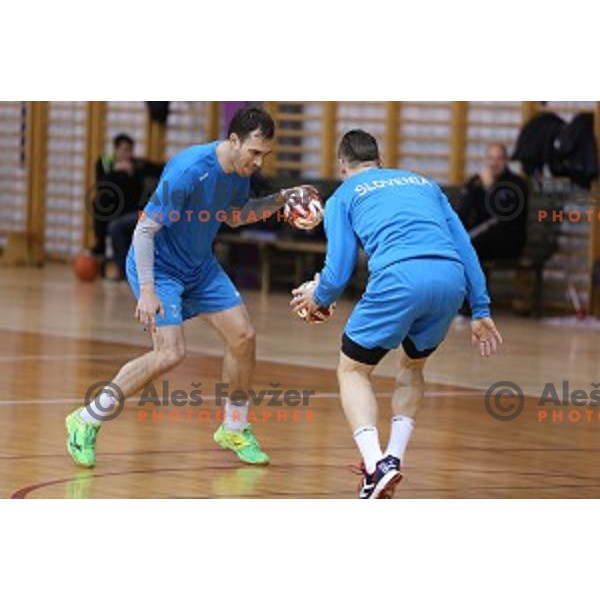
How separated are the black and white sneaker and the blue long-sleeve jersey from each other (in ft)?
2.44

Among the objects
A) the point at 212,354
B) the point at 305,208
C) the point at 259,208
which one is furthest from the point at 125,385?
the point at 212,354

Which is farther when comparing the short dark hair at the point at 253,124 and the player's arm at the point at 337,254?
the short dark hair at the point at 253,124

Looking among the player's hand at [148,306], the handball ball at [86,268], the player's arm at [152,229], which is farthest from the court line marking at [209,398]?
the handball ball at [86,268]

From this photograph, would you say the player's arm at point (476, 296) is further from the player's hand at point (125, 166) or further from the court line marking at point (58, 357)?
the player's hand at point (125, 166)

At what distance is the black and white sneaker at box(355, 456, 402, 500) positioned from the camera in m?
7.71

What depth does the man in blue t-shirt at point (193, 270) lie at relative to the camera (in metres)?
8.73

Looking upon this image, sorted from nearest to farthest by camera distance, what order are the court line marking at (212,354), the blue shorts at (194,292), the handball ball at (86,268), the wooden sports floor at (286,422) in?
1. the wooden sports floor at (286,422)
2. the blue shorts at (194,292)
3. the court line marking at (212,354)
4. the handball ball at (86,268)

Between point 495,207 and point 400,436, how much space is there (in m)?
9.73

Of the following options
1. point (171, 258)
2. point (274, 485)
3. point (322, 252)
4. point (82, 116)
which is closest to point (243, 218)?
point (171, 258)

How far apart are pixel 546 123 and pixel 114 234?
16.9ft

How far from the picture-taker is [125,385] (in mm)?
8938

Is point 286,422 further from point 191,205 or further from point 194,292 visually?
point 191,205

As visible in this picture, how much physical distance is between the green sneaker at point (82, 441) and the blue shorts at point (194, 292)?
68 cm

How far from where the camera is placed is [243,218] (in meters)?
9.25
